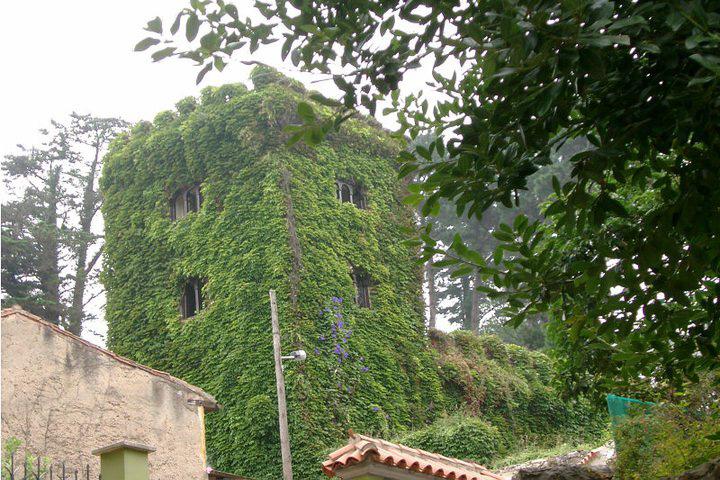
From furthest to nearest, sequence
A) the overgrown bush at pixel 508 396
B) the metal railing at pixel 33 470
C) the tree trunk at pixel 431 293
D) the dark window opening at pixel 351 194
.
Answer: the tree trunk at pixel 431 293 < the dark window opening at pixel 351 194 < the overgrown bush at pixel 508 396 < the metal railing at pixel 33 470

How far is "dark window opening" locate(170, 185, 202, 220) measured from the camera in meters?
22.9

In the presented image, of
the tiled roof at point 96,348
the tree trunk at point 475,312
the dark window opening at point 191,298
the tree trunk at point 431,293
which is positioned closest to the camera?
the tiled roof at point 96,348

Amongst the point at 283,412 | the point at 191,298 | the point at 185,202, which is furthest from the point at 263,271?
the point at 283,412

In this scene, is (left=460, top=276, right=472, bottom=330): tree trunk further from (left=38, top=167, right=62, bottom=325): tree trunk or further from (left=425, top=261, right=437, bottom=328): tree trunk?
(left=38, top=167, right=62, bottom=325): tree trunk

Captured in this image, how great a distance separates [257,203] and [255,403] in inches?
206

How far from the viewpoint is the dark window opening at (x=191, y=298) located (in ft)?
72.2

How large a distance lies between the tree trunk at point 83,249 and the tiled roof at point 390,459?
941 inches

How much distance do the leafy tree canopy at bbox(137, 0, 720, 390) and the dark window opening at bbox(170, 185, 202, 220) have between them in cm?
1843

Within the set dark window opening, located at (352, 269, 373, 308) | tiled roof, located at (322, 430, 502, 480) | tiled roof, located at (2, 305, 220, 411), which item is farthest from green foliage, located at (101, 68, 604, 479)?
tiled roof, located at (322, 430, 502, 480)

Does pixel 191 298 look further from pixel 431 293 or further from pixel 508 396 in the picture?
pixel 431 293

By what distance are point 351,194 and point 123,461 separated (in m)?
17.5

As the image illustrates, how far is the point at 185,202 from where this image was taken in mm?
23203

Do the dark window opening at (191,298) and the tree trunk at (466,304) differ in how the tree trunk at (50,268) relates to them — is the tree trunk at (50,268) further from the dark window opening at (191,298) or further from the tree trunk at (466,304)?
the tree trunk at (466,304)

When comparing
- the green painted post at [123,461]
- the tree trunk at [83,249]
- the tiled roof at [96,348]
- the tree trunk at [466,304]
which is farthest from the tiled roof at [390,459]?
the tree trunk at [466,304]
